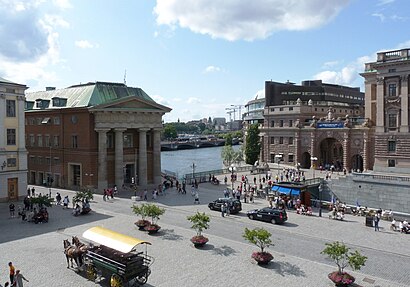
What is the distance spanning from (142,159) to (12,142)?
17660mm

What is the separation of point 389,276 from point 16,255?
2237 cm

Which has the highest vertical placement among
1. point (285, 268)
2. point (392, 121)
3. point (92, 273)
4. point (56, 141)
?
point (392, 121)

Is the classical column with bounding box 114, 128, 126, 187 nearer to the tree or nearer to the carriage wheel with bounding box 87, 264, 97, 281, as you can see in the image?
the carriage wheel with bounding box 87, 264, 97, 281

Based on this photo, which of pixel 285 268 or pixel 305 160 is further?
pixel 305 160

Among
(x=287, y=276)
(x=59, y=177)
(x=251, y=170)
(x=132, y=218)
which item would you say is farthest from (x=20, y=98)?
(x=251, y=170)

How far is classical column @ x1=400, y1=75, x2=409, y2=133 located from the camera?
54.6 metres

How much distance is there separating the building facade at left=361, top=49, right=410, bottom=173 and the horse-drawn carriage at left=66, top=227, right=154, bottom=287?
47735 millimetres

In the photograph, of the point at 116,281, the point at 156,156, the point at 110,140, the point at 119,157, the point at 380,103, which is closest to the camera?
the point at 116,281

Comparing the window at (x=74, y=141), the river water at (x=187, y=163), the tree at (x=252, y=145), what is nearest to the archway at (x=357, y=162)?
the tree at (x=252, y=145)

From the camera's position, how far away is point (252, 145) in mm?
85375

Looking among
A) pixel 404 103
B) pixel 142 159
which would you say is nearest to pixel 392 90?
pixel 404 103

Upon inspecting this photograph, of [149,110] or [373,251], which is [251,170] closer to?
[149,110]

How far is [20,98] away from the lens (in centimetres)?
4353

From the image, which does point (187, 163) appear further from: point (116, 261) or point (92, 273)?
point (116, 261)
